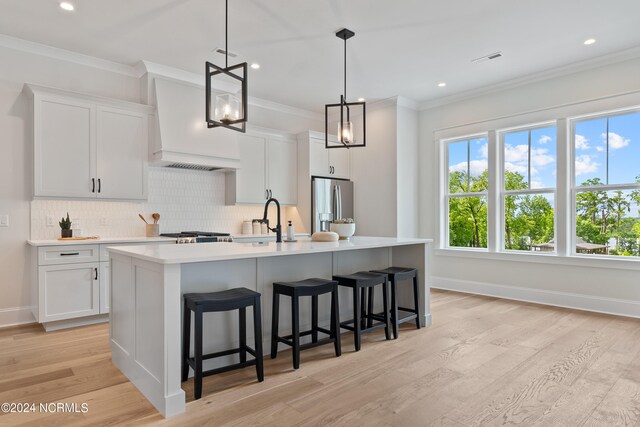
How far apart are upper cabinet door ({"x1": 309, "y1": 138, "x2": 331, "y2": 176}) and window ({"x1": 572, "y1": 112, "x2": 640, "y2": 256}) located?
338cm

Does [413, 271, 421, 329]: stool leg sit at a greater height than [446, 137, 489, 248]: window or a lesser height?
lesser

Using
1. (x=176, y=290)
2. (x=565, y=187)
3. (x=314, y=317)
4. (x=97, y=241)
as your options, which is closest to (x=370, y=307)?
(x=314, y=317)

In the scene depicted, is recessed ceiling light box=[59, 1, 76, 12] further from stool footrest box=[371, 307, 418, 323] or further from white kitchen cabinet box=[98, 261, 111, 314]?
stool footrest box=[371, 307, 418, 323]

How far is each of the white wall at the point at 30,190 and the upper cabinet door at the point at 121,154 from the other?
1.04 ft

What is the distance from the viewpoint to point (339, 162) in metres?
6.43

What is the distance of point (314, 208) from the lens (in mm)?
5941

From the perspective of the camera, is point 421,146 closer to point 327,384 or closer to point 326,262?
point 326,262

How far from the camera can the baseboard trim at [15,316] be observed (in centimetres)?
393

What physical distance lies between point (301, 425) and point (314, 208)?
4.11 metres

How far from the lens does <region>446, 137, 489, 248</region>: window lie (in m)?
5.58

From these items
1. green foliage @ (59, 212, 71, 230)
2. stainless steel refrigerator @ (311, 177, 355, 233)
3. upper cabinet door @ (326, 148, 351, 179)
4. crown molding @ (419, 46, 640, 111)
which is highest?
crown molding @ (419, 46, 640, 111)

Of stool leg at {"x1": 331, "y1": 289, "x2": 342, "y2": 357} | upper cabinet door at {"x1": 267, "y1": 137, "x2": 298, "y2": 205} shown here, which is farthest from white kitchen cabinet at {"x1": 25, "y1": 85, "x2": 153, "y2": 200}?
stool leg at {"x1": 331, "y1": 289, "x2": 342, "y2": 357}

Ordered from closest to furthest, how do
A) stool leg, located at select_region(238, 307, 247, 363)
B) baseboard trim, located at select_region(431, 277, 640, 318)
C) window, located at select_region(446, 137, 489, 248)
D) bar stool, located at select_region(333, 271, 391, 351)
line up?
stool leg, located at select_region(238, 307, 247, 363) < bar stool, located at select_region(333, 271, 391, 351) < baseboard trim, located at select_region(431, 277, 640, 318) < window, located at select_region(446, 137, 489, 248)

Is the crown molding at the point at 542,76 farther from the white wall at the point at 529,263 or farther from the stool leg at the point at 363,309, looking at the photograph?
the stool leg at the point at 363,309
